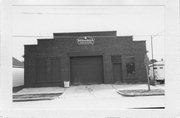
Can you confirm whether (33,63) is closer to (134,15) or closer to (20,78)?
(20,78)

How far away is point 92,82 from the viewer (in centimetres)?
411

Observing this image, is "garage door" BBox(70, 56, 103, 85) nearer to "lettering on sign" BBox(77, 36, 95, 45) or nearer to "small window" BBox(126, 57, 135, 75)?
"lettering on sign" BBox(77, 36, 95, 45)

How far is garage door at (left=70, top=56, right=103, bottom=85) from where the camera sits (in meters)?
4.09

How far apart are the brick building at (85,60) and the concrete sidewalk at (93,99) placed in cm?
12

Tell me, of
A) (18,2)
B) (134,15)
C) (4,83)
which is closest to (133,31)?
(134,15)

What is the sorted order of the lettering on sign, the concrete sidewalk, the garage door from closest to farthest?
the concrete sidewalk, the lettering on sign, the garage door

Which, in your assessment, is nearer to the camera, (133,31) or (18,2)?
(18,2)

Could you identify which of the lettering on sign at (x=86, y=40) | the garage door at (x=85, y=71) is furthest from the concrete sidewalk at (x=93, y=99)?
the lettering on sign at (x=86, y=40)

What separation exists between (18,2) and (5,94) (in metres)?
1.52

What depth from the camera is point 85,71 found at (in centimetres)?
410

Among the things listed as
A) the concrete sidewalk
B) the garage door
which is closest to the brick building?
the garage door

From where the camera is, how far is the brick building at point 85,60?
13.2 feet

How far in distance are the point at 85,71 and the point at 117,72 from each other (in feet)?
2.05

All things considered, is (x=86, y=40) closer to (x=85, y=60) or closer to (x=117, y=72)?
(x=85, y=60)
